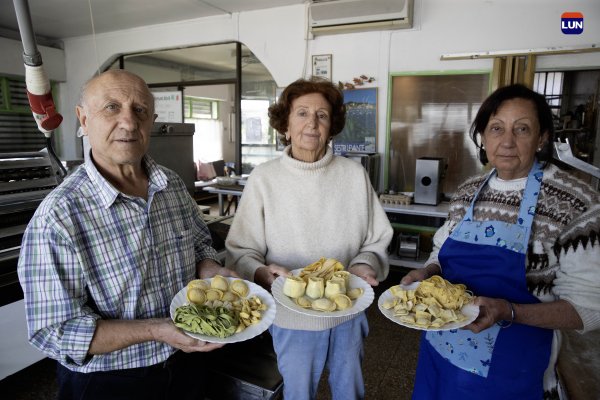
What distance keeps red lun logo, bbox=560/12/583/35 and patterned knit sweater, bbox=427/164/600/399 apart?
3.03m

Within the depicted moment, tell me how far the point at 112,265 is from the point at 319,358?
2.65 feet

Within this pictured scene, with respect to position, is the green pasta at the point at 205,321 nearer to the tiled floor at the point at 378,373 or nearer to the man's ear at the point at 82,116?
the man's ear at the point at 82,116

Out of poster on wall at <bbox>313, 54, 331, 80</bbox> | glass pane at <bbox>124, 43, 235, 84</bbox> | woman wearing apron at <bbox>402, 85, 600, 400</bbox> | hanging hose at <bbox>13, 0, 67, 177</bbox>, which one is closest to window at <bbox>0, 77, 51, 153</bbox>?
glass pane at <bbox>124, 43, 235, 84</bbox>

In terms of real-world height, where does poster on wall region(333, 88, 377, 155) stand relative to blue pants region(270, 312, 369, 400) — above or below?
above

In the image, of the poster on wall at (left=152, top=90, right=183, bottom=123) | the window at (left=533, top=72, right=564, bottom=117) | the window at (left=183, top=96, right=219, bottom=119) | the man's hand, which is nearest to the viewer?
the man's hand

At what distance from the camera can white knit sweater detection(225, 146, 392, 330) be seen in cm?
152

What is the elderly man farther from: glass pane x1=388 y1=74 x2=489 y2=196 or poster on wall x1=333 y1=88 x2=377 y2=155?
glass pane x1=388 y1=74 x2=489 y2=196

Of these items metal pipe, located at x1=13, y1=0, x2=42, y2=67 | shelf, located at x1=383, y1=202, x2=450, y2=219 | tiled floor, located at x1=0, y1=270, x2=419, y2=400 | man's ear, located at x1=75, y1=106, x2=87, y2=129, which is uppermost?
metal pipe, located at x1=13, y1=0, x2=42, y2=67

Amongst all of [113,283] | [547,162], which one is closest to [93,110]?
[113,283]

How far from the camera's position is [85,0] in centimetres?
463

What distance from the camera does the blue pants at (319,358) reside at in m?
1.44

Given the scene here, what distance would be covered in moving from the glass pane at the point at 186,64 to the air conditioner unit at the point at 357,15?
5.27 ft

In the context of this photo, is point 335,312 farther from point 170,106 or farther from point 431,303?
point 170,106

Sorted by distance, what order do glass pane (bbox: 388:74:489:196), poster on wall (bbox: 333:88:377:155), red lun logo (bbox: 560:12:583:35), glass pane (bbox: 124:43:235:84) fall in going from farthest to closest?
glass pane (bbox: 124:43:235:84) < poster on wall (bbox: 333:88:377:155) < glass pane (bbox: 388:74:489:196) < red lun logo (bbox: 560:12:583:35)
